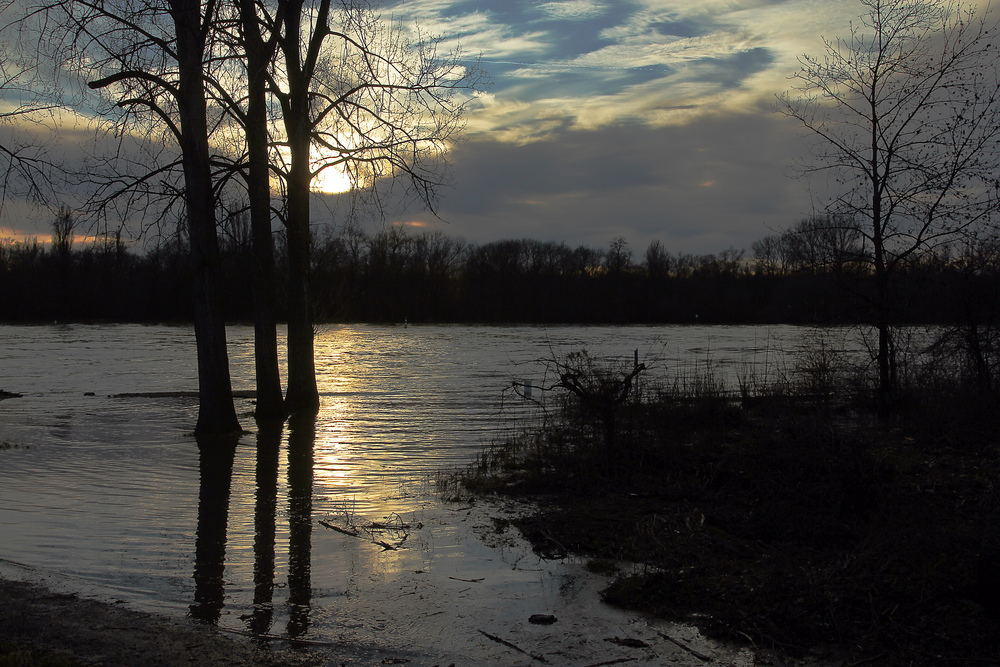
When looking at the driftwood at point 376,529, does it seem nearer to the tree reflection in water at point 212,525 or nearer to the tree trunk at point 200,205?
the tree reflection in water at point 212,525

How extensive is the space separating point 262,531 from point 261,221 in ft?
29.2

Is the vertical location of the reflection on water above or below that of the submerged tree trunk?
below

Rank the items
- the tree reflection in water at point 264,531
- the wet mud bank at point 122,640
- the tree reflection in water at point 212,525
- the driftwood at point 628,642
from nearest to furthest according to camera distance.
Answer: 1. the wet mud bank at point 122,640
2. the driftwood at point 628,642
3. the tree reflection in water at point 264,531
4. the tree reflection in water at point 212,525

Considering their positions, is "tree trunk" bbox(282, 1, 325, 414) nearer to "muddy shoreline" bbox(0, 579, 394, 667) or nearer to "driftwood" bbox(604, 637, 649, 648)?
"muddy shoreline" bbox(0, 579, 394, 667)

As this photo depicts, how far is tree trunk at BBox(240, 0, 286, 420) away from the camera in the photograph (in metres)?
14.0

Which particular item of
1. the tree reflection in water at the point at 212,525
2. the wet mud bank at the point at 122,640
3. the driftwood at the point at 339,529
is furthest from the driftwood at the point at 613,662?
the driftwood at the point at 339,529

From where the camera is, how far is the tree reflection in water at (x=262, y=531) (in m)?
5.14

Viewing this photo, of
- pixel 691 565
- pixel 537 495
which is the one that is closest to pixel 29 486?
pixel 537 495

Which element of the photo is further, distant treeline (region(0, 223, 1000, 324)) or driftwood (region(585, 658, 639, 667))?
distant treeline (region(0, 223, 1000, 324))

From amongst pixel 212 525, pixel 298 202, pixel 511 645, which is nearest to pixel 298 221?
pixel 298 202

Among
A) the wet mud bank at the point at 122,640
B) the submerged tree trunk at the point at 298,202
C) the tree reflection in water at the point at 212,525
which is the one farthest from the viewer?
the submerged tree trunk at the point at 298,202

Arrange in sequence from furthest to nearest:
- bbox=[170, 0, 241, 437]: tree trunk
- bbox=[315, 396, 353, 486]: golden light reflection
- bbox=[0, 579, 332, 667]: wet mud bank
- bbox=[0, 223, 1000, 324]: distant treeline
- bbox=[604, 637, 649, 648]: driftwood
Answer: bbox=[0, 223, 1000, 324]: distant treeline
bbox=[170, 0, 241, 437]: tree trunk
bbox=[315, 396, 353, 486]: golden light reflection
bbox=[604, 637, 649, 648]: driftwood
bbox=[0, 579, 332, 667]: wet mud bank

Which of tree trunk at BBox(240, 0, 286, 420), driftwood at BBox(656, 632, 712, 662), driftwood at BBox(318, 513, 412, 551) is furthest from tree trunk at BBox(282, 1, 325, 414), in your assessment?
driftwood at BBox(656, 632, 712, 662)

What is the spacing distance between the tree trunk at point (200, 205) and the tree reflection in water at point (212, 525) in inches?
47.1
